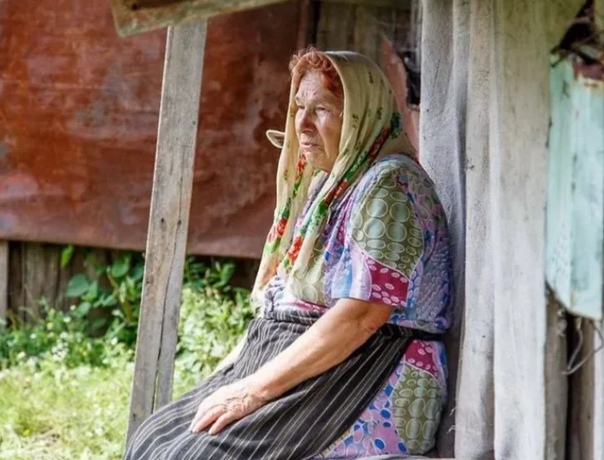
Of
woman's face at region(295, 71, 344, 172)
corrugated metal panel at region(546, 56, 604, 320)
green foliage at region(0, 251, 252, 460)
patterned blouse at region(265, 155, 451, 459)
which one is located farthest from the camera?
green foliage at region(0, 251, 252, 460)

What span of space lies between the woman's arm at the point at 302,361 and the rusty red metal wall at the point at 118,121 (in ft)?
9.85

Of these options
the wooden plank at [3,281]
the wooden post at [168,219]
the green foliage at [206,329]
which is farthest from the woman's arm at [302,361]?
the wooden plank at [3,281]

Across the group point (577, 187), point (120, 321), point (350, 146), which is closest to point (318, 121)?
point (350, 146)

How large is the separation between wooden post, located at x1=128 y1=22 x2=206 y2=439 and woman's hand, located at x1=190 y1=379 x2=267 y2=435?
37.2 inches

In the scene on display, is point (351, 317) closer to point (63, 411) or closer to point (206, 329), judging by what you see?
→ point (63, 411)

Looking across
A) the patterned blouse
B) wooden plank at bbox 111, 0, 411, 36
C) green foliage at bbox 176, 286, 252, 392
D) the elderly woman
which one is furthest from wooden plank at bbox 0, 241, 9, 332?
wooden plank at bbox 111, 0, 411, 36

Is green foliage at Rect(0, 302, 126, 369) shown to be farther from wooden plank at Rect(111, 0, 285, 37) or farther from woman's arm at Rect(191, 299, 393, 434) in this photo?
wooden plank at Rect(111, 0, 285, 37)

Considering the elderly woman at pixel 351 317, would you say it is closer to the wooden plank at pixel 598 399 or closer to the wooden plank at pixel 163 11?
the wooden plank at pixel 598 399

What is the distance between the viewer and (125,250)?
6.75 metres

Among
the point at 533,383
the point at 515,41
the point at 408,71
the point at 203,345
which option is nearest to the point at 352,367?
the point at 533,383

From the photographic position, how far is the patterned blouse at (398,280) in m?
3.31

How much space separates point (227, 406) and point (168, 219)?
1.10 metres

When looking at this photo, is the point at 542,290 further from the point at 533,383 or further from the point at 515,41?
the point at 515,41

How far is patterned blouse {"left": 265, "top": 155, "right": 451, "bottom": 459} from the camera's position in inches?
130
